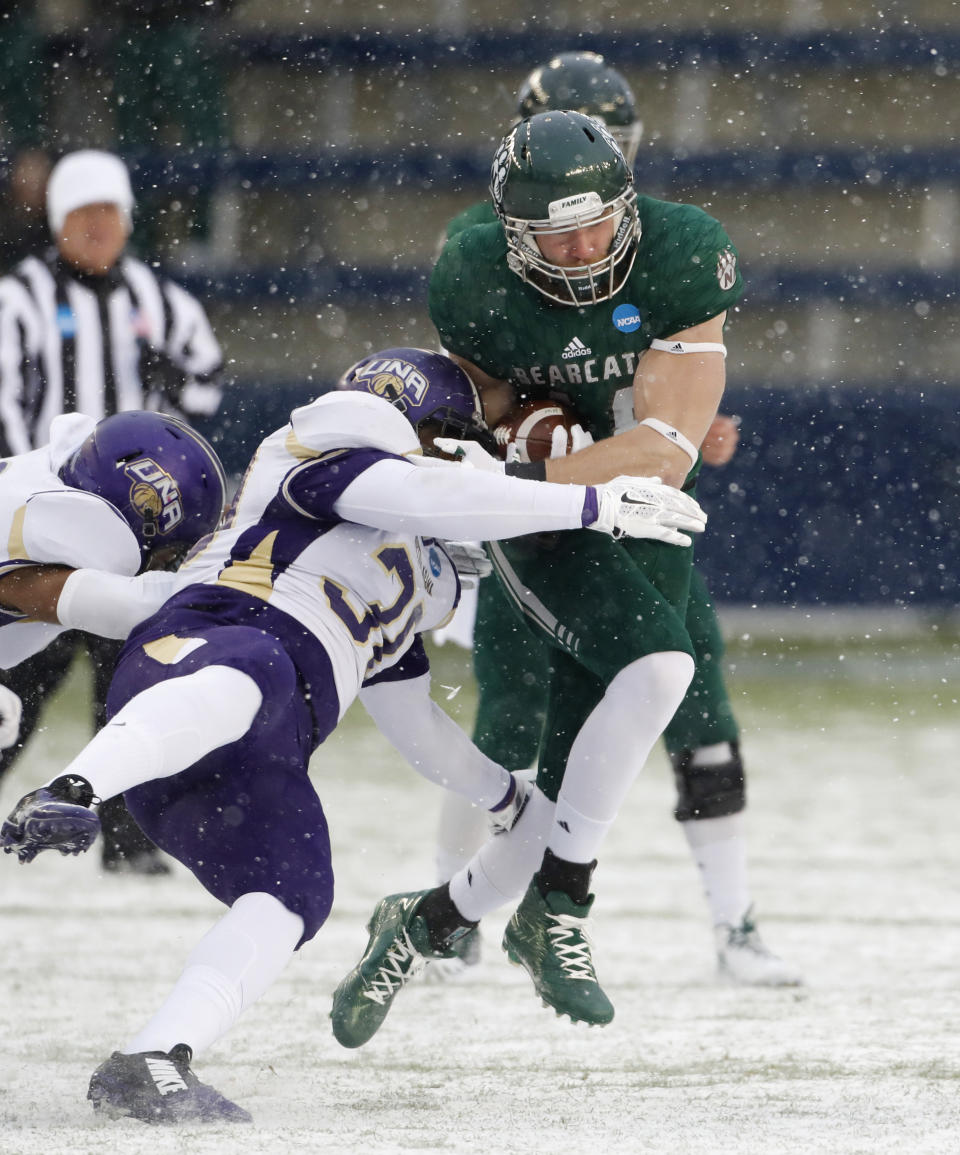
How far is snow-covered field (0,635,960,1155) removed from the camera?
2377 millimetres

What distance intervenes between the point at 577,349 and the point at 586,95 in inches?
39.6

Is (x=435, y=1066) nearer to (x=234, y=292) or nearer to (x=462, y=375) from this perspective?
(x=462, y=375)

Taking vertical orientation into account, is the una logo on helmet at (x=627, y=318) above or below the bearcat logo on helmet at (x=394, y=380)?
above

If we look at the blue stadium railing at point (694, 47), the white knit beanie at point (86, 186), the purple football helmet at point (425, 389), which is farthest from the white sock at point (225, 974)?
the blue stadium railing at point (694, 47)

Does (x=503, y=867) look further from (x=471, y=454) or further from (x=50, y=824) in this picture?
(x=50, y=824)

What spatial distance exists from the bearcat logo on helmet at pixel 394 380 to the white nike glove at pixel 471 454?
85mm

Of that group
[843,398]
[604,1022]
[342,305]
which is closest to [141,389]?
[604,1022]

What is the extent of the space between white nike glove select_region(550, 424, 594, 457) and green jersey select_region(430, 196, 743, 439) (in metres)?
0.10

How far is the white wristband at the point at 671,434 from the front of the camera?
9.58 ft

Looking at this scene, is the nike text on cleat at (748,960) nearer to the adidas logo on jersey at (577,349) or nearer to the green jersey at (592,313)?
the green jersey at (592,313)

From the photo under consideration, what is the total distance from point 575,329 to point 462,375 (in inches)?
7.7

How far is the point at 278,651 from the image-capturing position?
8.50 ft

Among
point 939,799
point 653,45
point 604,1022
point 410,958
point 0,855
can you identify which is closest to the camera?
point 604,1022

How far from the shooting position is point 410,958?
121 inches
